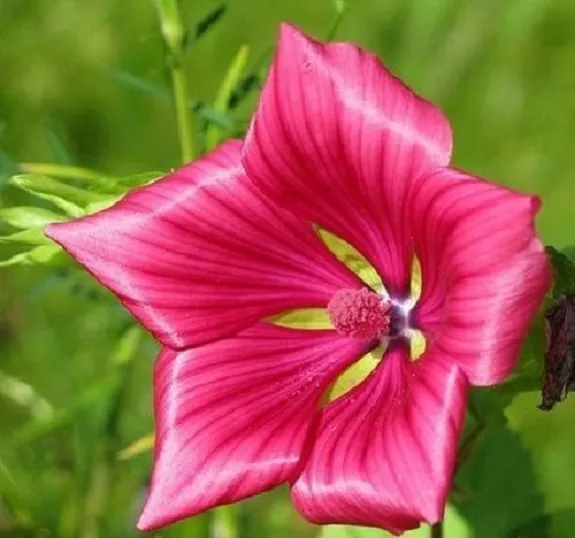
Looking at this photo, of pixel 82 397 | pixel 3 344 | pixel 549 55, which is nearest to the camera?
pixel 82 397

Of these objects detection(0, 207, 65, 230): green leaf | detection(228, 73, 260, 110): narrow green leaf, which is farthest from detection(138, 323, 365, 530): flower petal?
detection(228, 73, 260, 110): narrow green leaf

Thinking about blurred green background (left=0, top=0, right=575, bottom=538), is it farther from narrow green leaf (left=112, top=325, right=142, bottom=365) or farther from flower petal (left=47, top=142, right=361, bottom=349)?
flower petal (left=47, top=142, right=361, bottom=349)

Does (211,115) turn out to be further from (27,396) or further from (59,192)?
(27,396)

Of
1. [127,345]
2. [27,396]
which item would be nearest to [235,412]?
[127,345]

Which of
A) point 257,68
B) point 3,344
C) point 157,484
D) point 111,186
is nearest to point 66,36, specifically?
point 3,344

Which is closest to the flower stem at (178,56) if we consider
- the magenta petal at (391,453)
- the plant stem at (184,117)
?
the plant stem at (184,117)

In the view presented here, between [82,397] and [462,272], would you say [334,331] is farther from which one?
A: [82,397]

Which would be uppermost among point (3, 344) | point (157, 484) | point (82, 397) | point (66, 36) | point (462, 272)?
point (462, 272)

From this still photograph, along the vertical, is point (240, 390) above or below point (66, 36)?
above

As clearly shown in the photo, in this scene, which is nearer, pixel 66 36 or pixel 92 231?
pixel 92 231
